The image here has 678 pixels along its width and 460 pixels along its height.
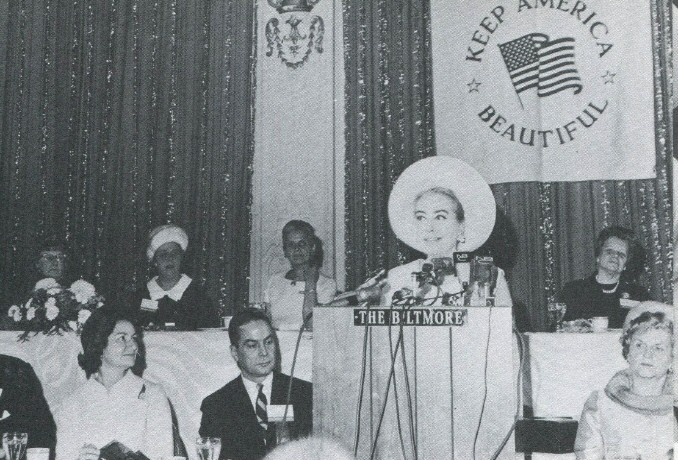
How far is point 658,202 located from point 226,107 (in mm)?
3214

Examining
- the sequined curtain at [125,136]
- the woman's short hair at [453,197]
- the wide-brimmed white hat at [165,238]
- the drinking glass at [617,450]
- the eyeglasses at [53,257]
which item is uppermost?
the sequined curtain at [125,136]

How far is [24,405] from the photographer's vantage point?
11.9 ft

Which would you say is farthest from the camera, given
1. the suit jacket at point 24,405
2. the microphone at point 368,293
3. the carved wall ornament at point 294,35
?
the carved wall ornament at point 294,35

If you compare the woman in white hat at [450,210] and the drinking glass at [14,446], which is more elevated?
the woman in white hat at [450,210]

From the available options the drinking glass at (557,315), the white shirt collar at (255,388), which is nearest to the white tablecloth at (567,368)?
the drinking glass at (557,315)

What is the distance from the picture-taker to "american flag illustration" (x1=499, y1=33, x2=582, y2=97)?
5.39m

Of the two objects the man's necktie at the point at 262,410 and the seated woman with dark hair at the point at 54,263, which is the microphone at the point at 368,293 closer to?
the man's necktie at the point at 262,410

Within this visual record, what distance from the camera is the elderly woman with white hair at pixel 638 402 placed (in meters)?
3.04

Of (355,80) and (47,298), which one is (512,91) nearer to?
(355,80)

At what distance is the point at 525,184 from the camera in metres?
5.59

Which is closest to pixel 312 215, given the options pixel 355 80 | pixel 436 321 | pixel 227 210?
pixel 227 210

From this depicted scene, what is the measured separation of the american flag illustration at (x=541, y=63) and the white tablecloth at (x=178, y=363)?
2.79 meters

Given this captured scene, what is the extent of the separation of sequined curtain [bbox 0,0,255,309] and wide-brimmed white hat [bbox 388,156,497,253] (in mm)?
2536

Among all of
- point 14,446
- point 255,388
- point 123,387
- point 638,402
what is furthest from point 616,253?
point 14,446
